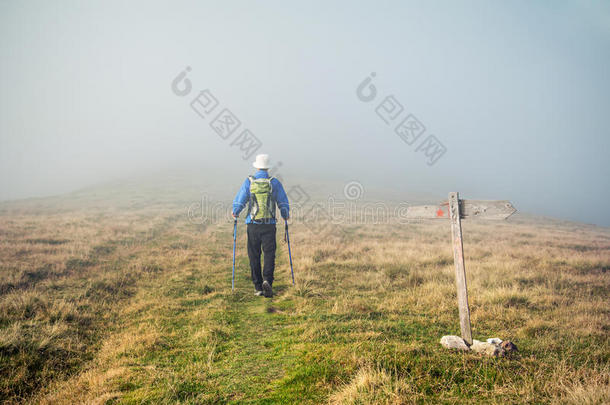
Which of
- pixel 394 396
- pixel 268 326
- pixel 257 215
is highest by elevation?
pixel 257 215

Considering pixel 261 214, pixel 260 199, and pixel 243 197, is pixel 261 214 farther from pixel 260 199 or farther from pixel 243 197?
pixel 243 197

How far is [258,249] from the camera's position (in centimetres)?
848

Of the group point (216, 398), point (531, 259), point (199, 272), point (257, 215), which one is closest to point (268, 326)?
point (216, 398)

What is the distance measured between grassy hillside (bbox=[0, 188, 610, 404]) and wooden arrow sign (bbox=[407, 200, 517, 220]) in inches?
82.5

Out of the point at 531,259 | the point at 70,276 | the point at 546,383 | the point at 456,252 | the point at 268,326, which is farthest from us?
the point at 531,259

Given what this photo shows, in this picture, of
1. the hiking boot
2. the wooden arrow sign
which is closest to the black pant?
the hiking boot

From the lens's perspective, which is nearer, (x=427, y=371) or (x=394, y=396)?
(x=394, y=396)

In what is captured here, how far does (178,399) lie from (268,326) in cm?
265

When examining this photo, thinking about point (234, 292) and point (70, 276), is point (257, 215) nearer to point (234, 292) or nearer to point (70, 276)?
point (234, 292)

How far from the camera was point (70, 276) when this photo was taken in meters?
9.01

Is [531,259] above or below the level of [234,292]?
below

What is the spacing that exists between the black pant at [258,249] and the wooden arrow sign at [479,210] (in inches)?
164

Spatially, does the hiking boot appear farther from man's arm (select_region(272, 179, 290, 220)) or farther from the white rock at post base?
the white rock at post base

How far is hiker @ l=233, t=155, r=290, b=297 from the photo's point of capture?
8.09 meters
